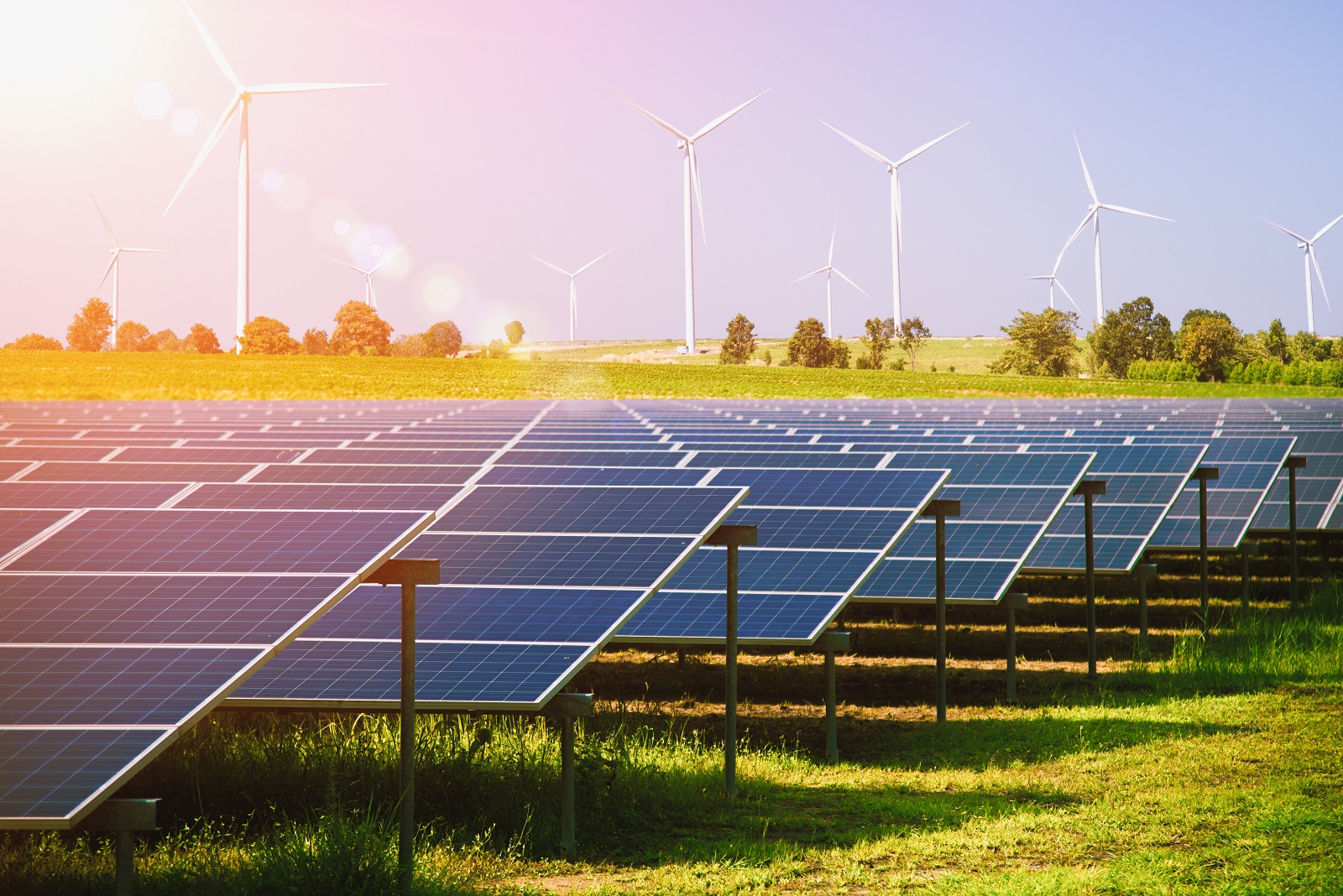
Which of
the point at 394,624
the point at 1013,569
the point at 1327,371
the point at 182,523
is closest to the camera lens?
the point at 182,523

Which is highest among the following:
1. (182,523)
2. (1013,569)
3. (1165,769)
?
(182,523)

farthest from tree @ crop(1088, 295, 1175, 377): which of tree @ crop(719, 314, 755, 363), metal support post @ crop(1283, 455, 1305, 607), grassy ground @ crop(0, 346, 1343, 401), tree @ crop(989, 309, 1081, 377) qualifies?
metal support post @ crop(1283, 455, 1305, 607)

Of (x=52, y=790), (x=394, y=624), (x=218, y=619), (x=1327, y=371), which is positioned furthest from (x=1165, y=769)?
(x=1327, y=371)

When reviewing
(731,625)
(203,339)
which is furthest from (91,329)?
(731,625)

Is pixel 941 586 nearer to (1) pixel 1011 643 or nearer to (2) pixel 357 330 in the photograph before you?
(1) pixel 1011 643

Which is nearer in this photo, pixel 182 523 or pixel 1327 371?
pixel 182 523

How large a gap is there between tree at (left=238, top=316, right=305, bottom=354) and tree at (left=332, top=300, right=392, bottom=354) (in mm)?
7583

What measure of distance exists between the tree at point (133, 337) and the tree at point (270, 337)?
1638 cm

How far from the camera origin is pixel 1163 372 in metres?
128

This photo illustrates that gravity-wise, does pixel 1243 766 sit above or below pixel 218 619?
below

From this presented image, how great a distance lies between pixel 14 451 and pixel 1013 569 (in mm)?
16390

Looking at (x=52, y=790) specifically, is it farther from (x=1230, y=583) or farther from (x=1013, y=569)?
(x=1230, y=583)

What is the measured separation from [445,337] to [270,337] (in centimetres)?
6507

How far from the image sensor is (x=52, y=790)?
23.0 feet
